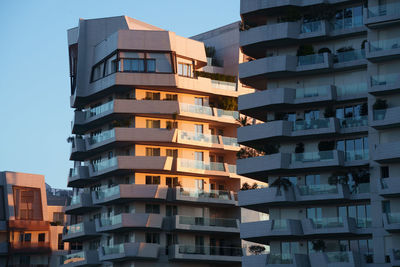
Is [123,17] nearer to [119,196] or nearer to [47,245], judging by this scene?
[119,196]

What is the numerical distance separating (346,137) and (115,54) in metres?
33.1

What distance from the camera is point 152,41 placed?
99.3m

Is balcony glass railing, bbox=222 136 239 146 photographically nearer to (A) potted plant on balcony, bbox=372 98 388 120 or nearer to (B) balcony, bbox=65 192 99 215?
(B) balcony, bbox=65 192 99 215

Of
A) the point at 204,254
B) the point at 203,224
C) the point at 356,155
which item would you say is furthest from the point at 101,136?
the point at 356,155

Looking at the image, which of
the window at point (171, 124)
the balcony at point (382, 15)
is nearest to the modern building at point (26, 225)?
the window at point (171, 124)

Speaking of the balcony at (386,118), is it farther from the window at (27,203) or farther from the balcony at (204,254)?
the window at (27,203)

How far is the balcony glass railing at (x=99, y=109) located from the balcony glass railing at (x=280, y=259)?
30614mm

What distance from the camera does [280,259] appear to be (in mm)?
76125

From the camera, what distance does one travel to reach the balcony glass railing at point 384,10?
74.1 metres

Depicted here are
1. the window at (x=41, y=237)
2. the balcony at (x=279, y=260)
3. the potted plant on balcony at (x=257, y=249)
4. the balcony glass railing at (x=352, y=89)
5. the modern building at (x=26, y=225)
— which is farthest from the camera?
the window at (x=41, y=237)

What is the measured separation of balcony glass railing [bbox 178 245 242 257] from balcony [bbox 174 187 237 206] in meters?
5.01

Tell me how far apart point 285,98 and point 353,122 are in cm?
671

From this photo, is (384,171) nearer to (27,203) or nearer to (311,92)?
(311,92)


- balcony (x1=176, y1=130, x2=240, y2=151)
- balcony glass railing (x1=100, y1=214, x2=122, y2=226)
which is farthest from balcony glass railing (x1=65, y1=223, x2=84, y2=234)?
balcony (x1=176, y1=130, x2=240, y2=151)
